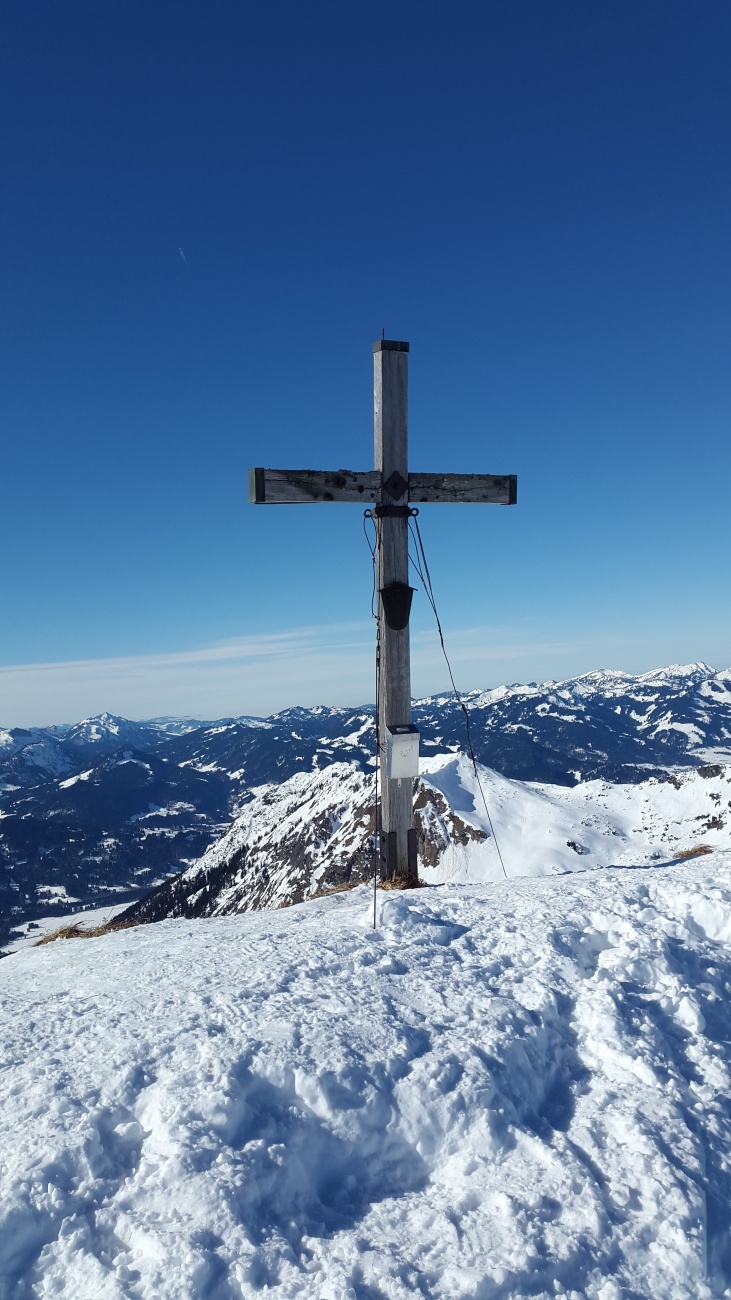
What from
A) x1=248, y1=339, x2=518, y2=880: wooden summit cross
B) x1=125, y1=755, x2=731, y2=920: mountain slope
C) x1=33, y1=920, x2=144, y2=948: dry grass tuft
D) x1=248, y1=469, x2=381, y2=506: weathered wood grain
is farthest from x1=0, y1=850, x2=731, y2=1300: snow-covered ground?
x1=125, y1=755, x2=731, y2=920: mountain slope

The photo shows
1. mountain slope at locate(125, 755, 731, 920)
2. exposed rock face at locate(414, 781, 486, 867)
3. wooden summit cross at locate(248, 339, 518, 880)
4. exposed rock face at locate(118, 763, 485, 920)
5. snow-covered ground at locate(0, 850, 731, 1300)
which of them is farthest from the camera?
exposed rock face at locate(118, 763, 485, 920)

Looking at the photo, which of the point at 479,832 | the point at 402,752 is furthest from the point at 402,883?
the point at 479,832

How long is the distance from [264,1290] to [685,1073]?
328 centimetres

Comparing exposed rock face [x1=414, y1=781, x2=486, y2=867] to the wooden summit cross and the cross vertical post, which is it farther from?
the cross vertical post

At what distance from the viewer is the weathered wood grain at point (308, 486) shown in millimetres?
8875

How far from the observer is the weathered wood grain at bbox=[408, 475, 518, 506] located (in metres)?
9.65

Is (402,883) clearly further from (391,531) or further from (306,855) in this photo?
(306,855)

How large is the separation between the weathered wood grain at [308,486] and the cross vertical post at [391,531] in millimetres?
259

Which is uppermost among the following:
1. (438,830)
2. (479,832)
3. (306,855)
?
(479,832)

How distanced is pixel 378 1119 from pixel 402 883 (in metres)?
5.15

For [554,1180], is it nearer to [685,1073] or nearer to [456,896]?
[685,1073]

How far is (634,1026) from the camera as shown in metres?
5.35

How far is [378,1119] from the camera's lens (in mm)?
4359

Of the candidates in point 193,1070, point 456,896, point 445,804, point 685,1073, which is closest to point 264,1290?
point 193,1070
